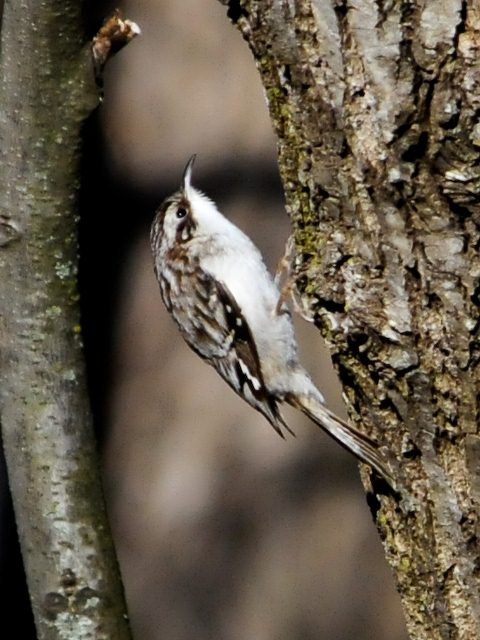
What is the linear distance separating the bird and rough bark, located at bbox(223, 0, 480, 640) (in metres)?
0.96

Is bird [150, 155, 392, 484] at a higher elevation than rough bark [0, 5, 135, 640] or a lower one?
lower

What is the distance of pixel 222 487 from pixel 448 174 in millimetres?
2201

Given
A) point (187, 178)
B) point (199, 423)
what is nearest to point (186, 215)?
point (187, 178)

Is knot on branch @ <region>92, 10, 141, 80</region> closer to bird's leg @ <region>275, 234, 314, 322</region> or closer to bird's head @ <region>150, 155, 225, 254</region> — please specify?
bird's leg @ <region>275, 234, 314, 322</region>

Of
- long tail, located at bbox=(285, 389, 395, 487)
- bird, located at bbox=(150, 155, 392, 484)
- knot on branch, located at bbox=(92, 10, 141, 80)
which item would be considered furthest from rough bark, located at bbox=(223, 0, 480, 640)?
bird, located at bbox=(150, 155, 392, 484)

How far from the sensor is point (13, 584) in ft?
15.1

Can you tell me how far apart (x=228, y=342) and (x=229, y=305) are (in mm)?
110

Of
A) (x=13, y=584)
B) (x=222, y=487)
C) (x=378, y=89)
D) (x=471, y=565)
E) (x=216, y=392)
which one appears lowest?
(x=13, y=584)

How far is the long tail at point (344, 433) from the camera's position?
96.7 inches

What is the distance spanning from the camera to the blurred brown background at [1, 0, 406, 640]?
405cm

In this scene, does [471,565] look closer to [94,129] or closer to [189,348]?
[189,348]

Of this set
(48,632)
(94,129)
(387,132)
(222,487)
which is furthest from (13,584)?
(387,132)

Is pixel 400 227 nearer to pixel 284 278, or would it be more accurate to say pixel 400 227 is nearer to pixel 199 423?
pixel 284 278

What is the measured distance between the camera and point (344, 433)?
2809 millimetres
